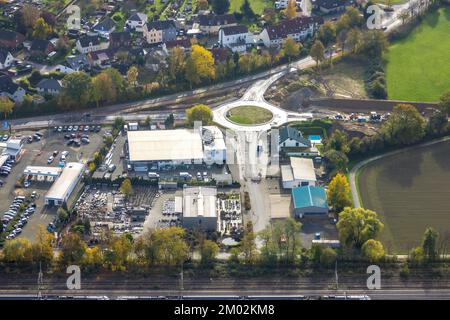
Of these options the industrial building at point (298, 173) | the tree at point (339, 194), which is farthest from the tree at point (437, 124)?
the tree at point (339, 194)

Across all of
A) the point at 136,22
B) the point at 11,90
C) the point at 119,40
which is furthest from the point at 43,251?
the point at 136,22

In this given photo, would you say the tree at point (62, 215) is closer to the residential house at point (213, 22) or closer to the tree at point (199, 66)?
the tree at point (199, 66)

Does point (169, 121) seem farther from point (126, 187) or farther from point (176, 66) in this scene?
point (126, 187)

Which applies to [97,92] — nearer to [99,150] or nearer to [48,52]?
[99,150]

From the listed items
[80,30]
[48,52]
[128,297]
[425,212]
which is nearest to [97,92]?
[48,52]

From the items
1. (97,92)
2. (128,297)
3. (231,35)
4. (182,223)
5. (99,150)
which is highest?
(231,35)

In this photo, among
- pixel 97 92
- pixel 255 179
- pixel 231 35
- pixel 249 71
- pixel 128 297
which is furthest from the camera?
pixel 231 35

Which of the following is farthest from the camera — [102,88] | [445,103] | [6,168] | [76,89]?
[102,88]
